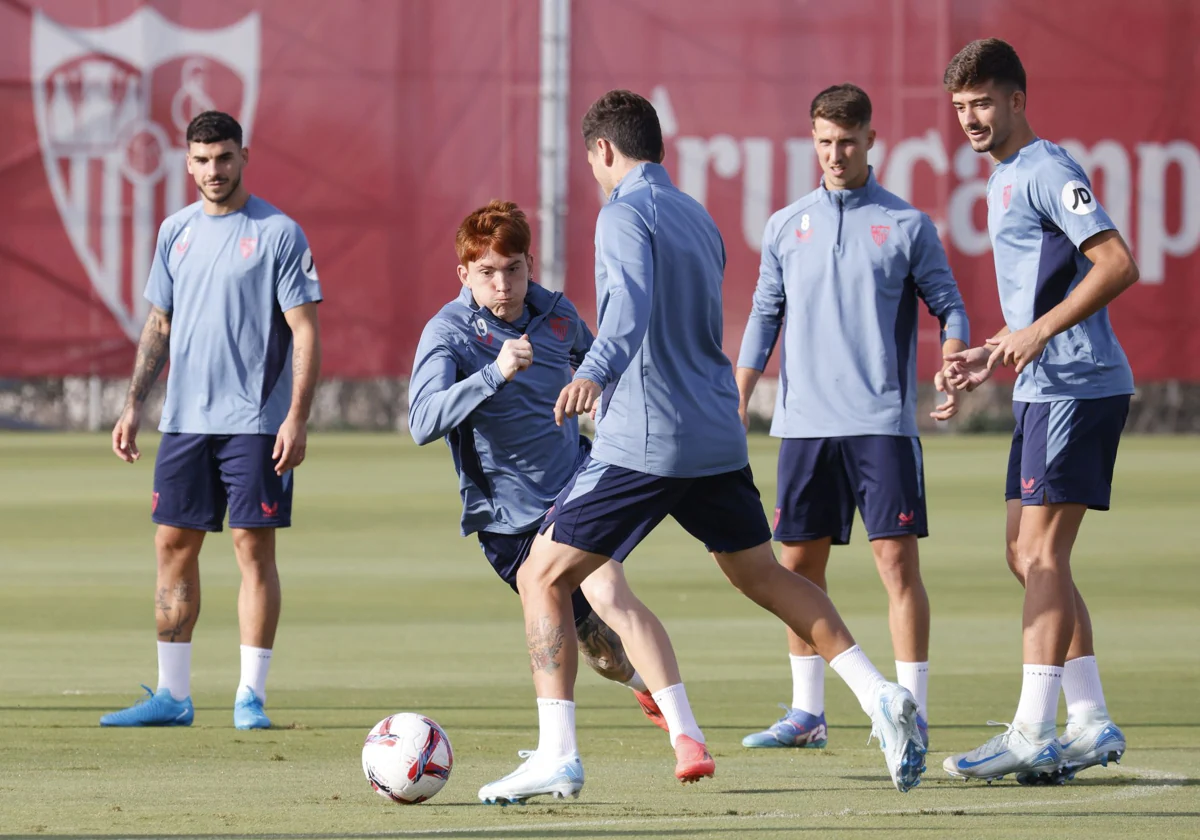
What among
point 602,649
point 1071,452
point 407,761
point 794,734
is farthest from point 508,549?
point 1071,452

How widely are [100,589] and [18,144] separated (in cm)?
1460

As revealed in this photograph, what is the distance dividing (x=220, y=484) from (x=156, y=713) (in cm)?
94

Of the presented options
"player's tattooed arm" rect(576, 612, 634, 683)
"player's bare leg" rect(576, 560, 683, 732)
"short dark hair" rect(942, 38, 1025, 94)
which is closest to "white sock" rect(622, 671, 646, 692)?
"player's tattooed arm" rect(576, 612, 634, 683)

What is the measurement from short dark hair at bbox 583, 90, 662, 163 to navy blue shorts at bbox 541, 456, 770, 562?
925mm

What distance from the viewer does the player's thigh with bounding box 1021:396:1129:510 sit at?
6469 millimetres

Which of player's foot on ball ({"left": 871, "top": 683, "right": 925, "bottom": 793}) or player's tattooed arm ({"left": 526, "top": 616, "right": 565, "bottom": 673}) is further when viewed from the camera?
player's tattooed arm ({"left": 526, "top": 616, "right": 565, "bottom": 673})

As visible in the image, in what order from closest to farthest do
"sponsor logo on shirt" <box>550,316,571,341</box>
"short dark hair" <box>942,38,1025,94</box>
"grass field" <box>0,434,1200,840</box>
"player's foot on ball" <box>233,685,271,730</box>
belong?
"grass field" <box>0,434,1200,840</box> → "short dark hair" <box>942,38,1025,94</box> → "sponsor logo on shirt" <box>550,316,571,341</box> → "player's foot on ball" <box>233,685,271,730</box>

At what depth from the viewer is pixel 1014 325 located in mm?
6617

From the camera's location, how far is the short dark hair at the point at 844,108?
7.28 m

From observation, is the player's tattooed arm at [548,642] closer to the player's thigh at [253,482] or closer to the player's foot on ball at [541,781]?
the player's foot on ball at [541,781]

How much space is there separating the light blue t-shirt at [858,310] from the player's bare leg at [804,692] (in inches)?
16.7

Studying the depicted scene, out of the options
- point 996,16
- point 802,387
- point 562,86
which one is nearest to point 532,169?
point 562,86

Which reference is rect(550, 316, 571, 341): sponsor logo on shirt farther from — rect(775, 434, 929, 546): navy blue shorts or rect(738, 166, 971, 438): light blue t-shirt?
rect(775, 434, 929, 546): navy blue shorts

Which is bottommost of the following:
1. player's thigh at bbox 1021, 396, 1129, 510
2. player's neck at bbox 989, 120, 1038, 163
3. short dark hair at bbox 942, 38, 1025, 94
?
player's thigh at bbox 1021, 396, 1129, 510
